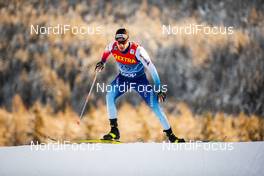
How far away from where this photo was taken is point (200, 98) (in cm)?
463

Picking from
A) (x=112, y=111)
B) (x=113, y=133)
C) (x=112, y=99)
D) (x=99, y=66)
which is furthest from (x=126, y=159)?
(x=99, y=66)

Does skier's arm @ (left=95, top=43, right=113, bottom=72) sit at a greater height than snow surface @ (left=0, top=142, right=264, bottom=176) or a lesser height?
greater

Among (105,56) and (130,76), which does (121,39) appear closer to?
(105,56)

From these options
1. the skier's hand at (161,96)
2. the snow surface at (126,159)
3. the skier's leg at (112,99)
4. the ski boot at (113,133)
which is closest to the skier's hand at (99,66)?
the skier's leg at (112,99)

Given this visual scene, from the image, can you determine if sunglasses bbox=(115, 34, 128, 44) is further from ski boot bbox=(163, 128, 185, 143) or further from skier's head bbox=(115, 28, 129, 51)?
ski boot bbox=(163, 128, 185, 143)

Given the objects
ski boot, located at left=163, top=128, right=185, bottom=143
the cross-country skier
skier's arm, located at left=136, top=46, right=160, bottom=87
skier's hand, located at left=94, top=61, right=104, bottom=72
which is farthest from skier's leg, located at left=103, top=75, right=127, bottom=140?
ski boot, located at left=163, top=128, right=185, bottom=143

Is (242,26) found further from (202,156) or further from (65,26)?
(65,26)

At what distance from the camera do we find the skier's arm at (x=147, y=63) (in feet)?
14.8

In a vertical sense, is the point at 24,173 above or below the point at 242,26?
below

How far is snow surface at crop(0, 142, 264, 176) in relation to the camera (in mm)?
4414

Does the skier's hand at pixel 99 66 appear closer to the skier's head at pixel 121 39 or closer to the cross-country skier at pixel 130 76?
the cross-country skier at pixel 130 76

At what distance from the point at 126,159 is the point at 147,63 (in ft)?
2.82

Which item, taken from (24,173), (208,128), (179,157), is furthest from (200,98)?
(24,173)

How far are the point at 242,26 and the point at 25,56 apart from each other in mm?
1982
